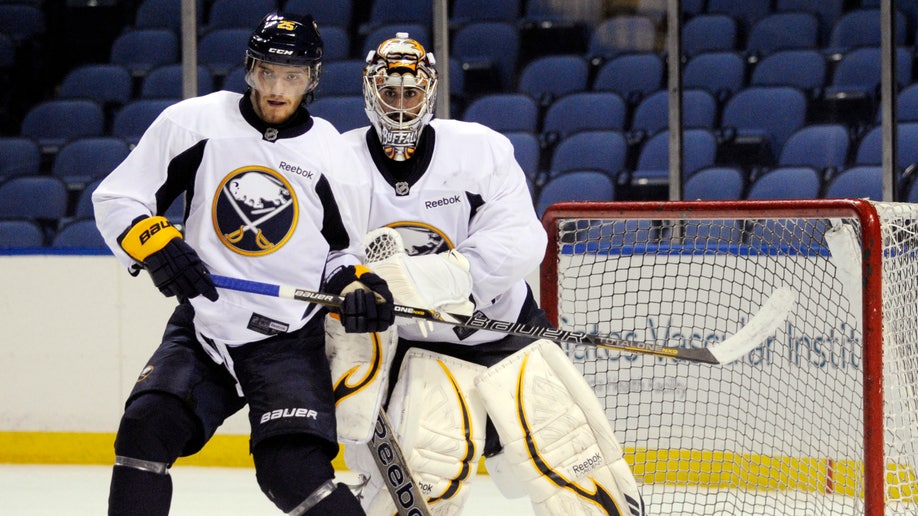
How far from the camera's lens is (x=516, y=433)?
2332 mm

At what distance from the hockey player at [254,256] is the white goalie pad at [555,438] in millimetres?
336

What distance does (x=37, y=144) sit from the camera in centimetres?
502

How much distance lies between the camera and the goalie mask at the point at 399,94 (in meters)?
2.37

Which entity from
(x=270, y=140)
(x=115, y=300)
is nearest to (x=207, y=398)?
(x=270, y=140)

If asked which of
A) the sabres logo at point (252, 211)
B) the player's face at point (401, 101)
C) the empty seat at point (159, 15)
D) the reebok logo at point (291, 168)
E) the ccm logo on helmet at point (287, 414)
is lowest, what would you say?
the ccm logo on helmet at point (287, 414)

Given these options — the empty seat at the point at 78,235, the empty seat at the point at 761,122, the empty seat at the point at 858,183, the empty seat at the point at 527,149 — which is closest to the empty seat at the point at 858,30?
the empty seat at the point at 761,122

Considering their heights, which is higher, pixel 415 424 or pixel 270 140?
pixel 270 140

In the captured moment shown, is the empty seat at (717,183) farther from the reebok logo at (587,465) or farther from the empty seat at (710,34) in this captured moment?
the reebok logo at (587,465)

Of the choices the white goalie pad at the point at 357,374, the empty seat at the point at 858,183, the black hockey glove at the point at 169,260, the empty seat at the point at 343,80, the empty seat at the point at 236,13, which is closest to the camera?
the black hockey glove at the point at 169,260

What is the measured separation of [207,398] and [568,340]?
72 centimetres

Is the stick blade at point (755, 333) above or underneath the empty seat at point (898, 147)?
underneath

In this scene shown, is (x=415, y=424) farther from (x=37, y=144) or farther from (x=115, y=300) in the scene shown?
(x=37, y=144)

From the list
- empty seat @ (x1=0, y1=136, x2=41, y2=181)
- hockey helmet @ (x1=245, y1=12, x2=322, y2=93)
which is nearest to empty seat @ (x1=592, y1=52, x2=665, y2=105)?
empty seat @ (x1=0, y1=136, x2=41, y2=181)

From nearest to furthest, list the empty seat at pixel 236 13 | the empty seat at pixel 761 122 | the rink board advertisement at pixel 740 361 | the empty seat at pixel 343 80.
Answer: the rink board advertisement at pixel 740 361 → the empty seat at pixel 761 122 → the empty seat at pixel 343 80 → the empty seat at pixel 236 13
